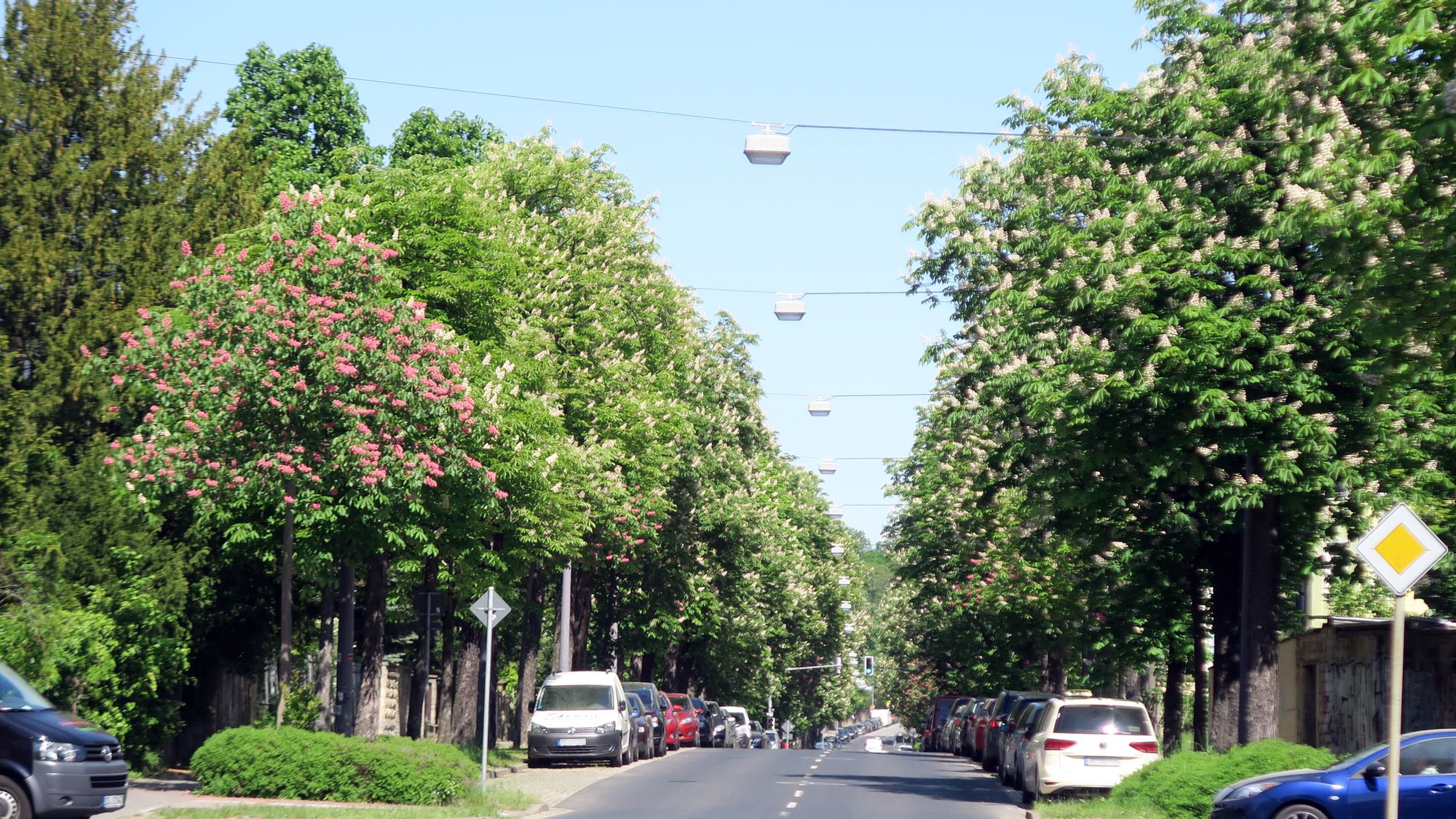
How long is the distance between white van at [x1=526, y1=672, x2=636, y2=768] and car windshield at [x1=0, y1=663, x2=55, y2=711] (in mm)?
17381

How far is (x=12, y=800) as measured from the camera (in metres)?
15.8

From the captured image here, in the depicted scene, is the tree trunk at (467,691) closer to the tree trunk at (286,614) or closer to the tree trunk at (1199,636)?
the tree trunk at (286,614)

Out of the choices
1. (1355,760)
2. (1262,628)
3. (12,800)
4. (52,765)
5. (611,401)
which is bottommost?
(12,800)

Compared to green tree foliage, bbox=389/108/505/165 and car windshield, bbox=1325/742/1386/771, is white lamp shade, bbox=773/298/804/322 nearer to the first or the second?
green tree foliage, bbox=389/108/505/165

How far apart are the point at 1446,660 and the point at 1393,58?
17.2 metres

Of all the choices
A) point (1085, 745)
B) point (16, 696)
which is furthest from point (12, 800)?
point (1085, 745)

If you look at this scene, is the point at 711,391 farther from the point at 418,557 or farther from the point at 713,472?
the point at 418,557

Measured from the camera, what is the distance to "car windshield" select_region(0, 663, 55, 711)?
1673 centimetres

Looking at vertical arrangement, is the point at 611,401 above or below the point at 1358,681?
above

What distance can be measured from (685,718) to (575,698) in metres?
17.9

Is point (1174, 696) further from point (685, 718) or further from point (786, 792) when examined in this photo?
point (685, 718)

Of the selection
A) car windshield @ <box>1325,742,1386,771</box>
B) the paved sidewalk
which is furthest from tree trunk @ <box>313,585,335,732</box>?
car windshield @ <box>1325,742,1386,771</box>

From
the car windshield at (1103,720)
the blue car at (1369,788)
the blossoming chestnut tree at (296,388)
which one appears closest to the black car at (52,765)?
the blossoming chestnut tree at (296,388)

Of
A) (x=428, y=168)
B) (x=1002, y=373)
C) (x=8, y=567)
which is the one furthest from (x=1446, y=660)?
(x=8, y=567)
